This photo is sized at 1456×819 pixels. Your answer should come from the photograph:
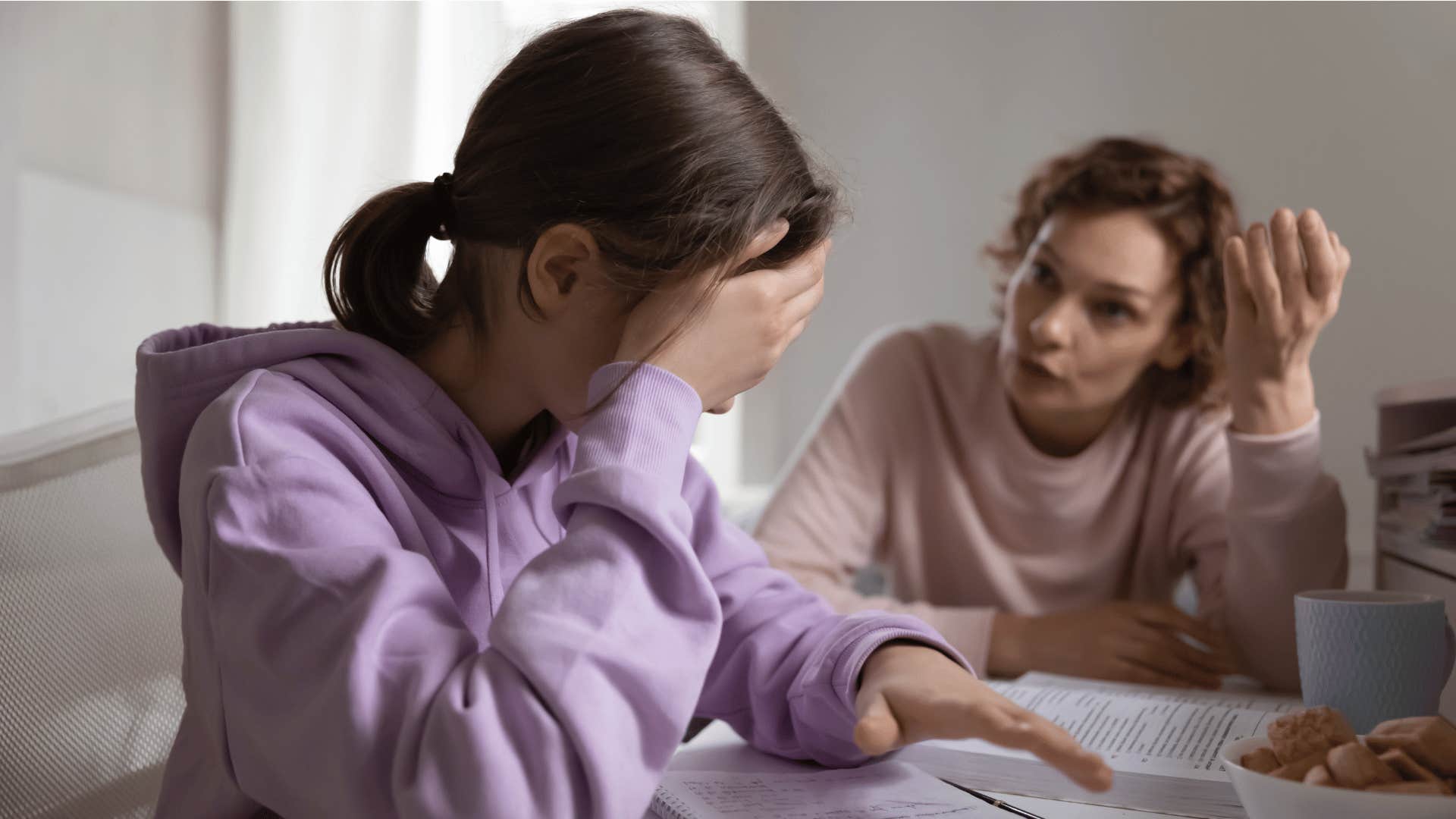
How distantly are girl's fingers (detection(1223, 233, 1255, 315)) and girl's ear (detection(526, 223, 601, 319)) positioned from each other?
64 centimetres

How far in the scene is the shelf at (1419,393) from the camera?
3.05ft

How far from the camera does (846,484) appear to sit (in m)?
1.42

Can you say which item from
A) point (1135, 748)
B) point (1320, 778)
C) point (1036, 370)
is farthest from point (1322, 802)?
point (1036, 370)

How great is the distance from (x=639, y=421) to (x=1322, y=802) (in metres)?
0.38

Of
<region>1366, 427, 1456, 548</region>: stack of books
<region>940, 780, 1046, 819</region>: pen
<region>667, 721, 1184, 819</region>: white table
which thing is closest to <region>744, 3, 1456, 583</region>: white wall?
<region>1366, 427, 1456, 548</region>: stack of books

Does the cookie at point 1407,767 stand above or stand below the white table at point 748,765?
above

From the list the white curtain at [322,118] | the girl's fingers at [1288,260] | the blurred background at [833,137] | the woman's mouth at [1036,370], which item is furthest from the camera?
the white curtain at [322,118]

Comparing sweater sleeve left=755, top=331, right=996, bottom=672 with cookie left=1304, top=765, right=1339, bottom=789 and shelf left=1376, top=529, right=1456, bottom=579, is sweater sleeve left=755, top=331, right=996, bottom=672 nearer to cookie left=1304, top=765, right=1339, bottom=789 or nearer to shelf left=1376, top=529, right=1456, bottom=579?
shelf left=1376, top=529, right=1456, bottom=579

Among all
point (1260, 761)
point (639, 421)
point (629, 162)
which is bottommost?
point (1260, 761)

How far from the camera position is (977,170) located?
A: 84.5 inches

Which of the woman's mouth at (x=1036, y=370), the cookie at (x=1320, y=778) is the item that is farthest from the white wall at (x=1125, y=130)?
the cookie at (x=1320, y=778)

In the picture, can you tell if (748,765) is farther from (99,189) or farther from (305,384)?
(99,189)

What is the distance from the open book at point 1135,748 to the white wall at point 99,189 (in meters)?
1.23

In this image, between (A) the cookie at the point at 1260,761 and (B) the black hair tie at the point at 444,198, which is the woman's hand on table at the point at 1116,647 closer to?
(A) the cookie at the point at 1260,761
